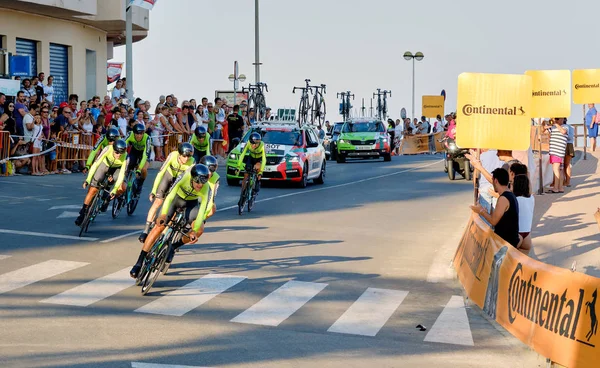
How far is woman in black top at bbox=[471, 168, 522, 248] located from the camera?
1291 cm

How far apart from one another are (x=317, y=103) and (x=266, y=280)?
36509mm

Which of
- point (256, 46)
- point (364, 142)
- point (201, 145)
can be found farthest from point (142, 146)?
point (256, 46)

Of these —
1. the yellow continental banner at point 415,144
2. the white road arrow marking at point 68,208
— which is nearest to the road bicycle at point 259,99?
the yellow continental banner at point 415,144

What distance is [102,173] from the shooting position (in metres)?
18.1

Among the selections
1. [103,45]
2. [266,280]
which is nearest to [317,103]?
[103,45]

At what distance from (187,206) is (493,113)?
5028 mm

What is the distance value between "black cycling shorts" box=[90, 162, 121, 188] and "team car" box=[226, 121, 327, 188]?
10401 mm

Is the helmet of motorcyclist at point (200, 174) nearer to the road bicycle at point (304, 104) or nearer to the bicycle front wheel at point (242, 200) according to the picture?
the bicycle front wheel at point (242, 200)

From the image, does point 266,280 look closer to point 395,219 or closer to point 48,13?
point 395,219

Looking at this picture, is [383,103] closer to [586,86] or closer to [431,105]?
[431,105]

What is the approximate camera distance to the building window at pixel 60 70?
4331cm

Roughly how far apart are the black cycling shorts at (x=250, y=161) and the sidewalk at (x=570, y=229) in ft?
18.6

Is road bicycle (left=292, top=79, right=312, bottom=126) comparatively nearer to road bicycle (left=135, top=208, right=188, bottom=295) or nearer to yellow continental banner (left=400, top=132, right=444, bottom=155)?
yellow continental banner (left=400, top=132, right=444, bottom=155)

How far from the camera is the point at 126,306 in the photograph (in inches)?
471
